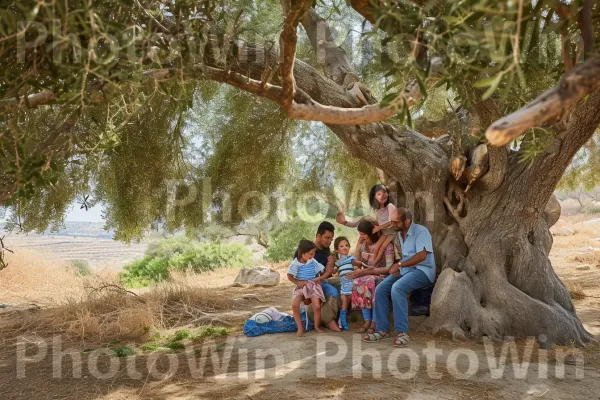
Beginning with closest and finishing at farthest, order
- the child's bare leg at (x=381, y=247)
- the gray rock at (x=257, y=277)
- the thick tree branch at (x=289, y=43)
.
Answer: the thick tree branch at (x=289, y=43), the child's bare leg at (x=381, y=247), the gray rock at (x=257, y=277)

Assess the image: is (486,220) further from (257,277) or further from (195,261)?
(195,261)

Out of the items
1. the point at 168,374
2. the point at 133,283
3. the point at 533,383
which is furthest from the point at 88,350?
the point at 133,283

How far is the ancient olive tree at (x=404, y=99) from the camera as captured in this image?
235cm

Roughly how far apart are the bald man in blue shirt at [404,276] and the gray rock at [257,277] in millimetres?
5690

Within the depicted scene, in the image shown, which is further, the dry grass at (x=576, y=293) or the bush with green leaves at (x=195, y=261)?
the bush with green leaves at (x=195, y=261)

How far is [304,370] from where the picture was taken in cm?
523

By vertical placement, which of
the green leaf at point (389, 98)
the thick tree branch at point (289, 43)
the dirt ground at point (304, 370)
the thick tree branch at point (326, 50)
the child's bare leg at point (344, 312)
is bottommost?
the dirt ground at point (304, 370)

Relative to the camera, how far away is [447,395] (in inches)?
176

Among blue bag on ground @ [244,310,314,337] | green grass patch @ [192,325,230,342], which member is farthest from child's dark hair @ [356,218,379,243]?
green grass patch @ [192,325,230,342]

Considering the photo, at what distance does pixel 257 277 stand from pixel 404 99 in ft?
32.6

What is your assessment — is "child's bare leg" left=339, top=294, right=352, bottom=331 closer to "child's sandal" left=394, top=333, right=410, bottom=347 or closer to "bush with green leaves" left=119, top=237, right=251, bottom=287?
"child's sandal" left=394, top=333, right=410, bottom=347

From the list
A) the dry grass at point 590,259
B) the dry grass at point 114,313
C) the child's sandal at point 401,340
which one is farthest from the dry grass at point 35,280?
the dry grass at point 590,259

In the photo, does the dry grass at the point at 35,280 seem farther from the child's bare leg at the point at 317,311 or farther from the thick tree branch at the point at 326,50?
the thick tree branch at the point at 326,50

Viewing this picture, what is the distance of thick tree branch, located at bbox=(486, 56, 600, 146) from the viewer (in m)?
1.80
